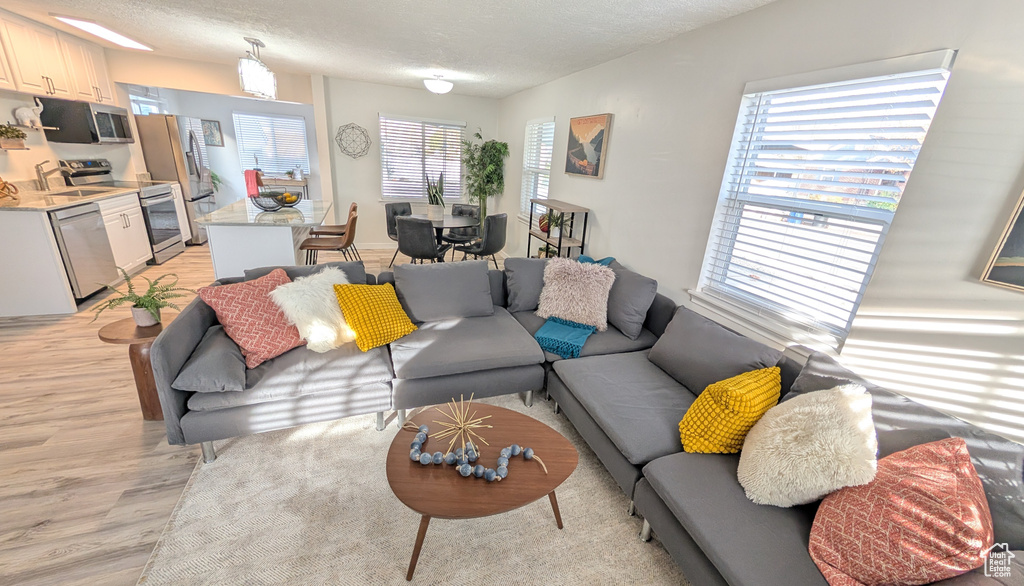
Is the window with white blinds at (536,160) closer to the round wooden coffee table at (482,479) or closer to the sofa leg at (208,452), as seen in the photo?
the round wooden coffee table at (482,479)

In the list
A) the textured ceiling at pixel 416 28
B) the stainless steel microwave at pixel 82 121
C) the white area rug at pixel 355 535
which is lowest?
the white area rug at pixel 355 535

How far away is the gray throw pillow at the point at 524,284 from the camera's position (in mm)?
3023

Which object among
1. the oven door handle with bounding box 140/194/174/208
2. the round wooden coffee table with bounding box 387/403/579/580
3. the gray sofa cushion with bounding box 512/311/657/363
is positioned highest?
the oven door handle with bounding box 140/194/174/208

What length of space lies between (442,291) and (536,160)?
305cm

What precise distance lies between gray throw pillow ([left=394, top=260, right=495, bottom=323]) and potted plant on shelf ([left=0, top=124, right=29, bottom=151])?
12.5 ft

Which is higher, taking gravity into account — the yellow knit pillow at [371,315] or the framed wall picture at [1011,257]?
A: the framed wall picture at [1011,257]

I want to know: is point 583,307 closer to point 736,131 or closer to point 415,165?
point 736,131

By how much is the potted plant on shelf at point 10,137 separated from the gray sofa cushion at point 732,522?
5.70m

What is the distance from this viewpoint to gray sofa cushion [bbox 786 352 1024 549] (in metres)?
1.11

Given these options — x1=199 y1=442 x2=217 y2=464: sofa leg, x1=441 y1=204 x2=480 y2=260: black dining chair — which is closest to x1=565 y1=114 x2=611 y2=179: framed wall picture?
x1=441 y1=204 x2=480 y2=260: black dining chair

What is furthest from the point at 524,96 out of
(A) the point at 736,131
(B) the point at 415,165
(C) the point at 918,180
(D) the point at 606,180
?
(C) the point at 918,180

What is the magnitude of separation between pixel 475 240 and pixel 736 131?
3.29 metres

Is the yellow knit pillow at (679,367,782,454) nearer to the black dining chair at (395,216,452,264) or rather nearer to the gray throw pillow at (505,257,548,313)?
the gray throw pillow at (505,257,548,313)

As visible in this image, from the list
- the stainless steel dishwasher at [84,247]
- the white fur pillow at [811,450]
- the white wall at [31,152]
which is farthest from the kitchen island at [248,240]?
the white fur pillow at [811,450]
